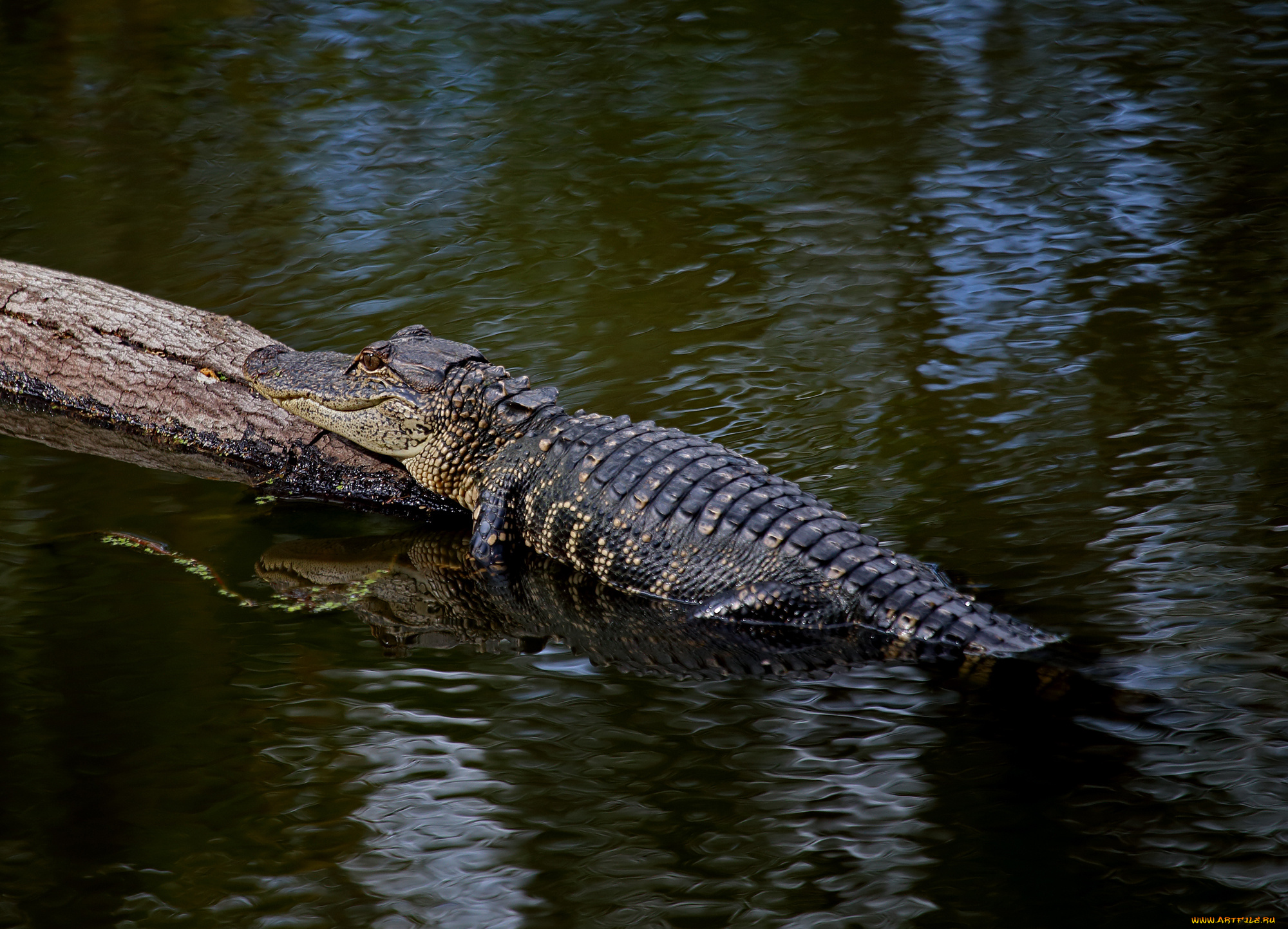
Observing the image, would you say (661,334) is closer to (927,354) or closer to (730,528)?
(927,354)

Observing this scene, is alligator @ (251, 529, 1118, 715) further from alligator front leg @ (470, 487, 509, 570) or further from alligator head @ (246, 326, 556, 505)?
alligator head @ (246, 326, 556, 505)

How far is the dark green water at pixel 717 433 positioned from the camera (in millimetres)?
3383

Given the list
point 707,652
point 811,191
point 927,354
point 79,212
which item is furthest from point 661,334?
point 79,212

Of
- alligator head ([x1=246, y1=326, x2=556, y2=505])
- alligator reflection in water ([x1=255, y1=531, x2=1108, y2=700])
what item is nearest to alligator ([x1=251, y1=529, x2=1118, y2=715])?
alligator reflection in water ([x1=255, y1=531, x2=1108, y2=700])

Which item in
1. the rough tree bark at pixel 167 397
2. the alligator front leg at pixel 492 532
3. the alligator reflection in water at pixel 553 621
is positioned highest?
the rough tree bark at pixel 167 397

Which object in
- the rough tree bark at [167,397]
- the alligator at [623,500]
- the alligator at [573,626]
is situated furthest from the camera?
the rough tree bark at [167,397]

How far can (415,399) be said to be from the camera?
5.32m

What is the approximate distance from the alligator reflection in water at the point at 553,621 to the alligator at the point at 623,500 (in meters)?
0.06

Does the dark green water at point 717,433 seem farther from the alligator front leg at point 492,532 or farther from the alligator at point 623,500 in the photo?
the alligator front leg at point 492,532

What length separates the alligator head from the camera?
17.2ft

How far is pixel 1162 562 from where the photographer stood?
4.59 meters

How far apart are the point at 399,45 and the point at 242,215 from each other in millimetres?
3906

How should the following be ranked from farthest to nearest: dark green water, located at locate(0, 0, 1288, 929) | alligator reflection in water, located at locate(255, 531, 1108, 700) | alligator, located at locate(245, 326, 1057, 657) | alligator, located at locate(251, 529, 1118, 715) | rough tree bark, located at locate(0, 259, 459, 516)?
rough tree bark, located at locate(0, 259, 459, 516) < alligator, located at locate(245, 326, 1057, 657) < alligator reflection in water, located at locate(255, 531, 1108, 700) < alligator, located at locate(251, 529, 1118, 715) < dark green water, located at locate(0, 0, 1288, 929)

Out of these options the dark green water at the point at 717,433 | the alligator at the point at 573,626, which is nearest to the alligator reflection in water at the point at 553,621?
the alligator at the point at 573,626
